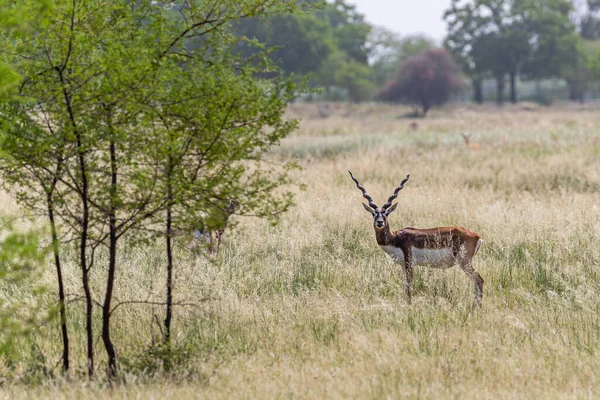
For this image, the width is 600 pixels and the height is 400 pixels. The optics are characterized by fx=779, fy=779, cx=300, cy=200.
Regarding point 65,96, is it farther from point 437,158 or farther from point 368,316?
point 437,158

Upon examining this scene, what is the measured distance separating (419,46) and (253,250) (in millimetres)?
92448

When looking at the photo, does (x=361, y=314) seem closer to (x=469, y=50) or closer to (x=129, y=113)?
(x=129, y=113)

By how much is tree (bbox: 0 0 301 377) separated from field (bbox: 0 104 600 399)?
77cm

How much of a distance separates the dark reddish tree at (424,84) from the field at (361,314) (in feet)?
164

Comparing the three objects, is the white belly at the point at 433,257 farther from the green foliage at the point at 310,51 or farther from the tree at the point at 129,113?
the green foliage at the point at 310,51

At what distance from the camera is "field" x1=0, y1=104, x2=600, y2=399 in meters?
5.91

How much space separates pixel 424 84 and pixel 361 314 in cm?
5767

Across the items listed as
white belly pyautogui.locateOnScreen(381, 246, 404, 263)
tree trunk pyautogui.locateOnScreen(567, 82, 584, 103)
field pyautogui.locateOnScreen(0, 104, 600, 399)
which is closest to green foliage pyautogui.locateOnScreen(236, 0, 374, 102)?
tree trunk pyautogui.locateOnScreen(567, 82, 584, 103)

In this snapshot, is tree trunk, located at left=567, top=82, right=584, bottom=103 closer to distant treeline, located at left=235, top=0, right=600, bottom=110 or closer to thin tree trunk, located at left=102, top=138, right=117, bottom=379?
distant treeline, located at left=235, top=0, right=600, bottom=110

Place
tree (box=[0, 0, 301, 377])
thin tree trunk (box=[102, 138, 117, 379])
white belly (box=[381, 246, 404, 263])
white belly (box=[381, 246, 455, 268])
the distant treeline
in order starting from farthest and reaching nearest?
the distant treeline → white belly (box=[381, 246, 404, 263]) → white belly (box=[381, 246, 455, 268]) → thin tree trunk (box=[102, 138, 117, 379]) → tree (box=[0, 0, 301, 377])

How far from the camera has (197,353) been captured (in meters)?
6.66

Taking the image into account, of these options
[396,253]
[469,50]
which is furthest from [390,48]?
[396,253]

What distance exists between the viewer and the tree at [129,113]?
5883mm

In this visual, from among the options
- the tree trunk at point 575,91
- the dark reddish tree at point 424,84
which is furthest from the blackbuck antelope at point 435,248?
the tree trunk at point 575,91
